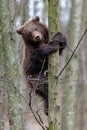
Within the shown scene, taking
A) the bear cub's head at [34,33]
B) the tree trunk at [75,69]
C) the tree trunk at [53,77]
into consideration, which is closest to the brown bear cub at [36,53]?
the bear cub's head at [34,33]

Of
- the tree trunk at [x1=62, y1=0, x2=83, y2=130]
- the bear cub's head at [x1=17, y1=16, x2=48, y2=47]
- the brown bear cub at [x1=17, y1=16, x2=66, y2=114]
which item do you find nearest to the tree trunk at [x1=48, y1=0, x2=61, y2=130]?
the brown bear cub at [x1=17, y1=16, x2=66, y2=114]

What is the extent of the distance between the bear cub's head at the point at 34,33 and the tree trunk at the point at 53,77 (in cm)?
166

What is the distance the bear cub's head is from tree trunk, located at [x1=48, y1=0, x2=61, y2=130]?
166 cm

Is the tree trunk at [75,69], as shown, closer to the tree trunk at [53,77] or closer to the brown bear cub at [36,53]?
the brown bear cub at [36,53]

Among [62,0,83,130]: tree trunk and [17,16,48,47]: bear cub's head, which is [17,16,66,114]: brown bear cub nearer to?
[17,16,48,47]: bear cub's head

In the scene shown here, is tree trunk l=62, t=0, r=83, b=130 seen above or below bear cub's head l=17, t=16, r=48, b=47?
below

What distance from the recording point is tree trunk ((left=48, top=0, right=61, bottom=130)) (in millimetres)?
5883

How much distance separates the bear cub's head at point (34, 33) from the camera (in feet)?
25.3

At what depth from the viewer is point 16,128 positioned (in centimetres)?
741

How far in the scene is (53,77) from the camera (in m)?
5.94

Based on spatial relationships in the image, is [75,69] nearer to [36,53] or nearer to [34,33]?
[34,33]

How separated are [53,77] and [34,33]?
2133 millimetres

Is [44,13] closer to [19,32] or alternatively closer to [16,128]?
[19,32]

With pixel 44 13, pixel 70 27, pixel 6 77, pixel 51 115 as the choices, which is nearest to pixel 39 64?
pixel 6 77
